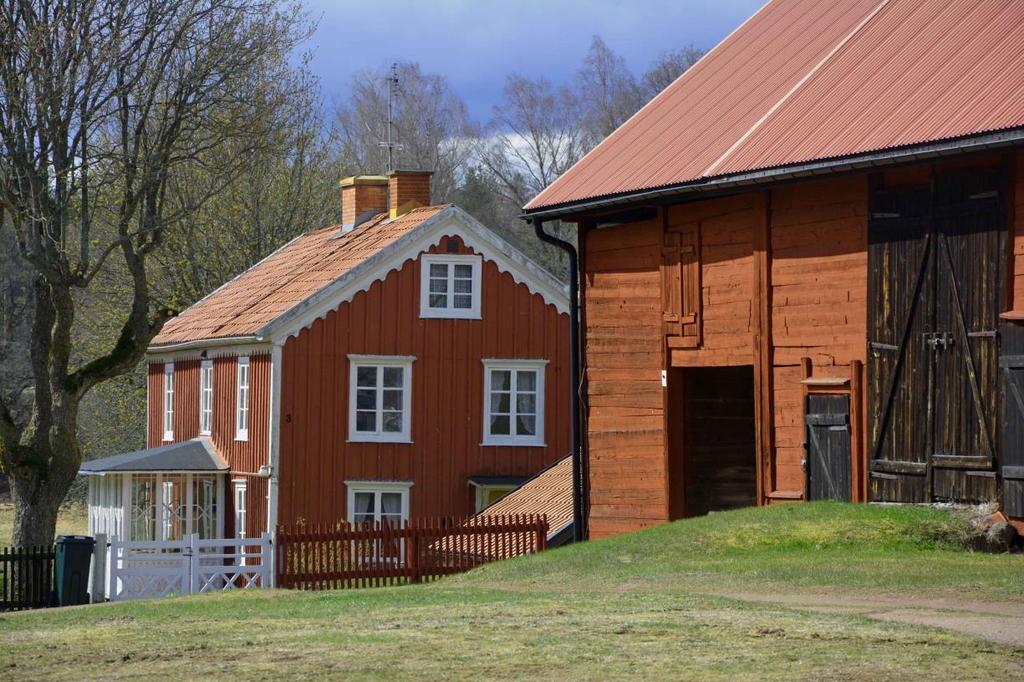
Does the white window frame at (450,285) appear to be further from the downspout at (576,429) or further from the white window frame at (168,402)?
the downspout at (576,429)

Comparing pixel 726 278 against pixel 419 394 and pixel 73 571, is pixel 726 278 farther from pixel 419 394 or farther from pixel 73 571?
pixel 419 394

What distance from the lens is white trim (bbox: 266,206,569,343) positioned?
112ft

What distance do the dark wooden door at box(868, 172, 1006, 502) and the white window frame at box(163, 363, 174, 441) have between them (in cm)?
2480

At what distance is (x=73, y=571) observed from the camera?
2656 cm

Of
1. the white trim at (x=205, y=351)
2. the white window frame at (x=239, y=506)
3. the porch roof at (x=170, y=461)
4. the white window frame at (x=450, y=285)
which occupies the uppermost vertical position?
the white window frame at (x=450, y=285)

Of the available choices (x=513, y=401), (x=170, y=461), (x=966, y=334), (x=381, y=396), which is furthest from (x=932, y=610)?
(x=170, y=461)

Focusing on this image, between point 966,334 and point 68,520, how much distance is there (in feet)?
134

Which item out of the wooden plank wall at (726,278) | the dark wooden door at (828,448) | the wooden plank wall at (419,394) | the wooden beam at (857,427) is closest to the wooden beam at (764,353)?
the wooden plank wall at (726,278)

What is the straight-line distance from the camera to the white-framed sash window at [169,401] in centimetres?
4134

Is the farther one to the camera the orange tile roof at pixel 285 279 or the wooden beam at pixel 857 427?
the orange tile roof at pixel 285 279

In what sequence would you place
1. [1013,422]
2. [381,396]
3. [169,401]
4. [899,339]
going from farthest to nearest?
[169,401]
[381,396]
[899,339]
[1013,422]

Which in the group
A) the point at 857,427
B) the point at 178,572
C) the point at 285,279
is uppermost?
the point at 285,279

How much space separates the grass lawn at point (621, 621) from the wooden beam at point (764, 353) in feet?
3.36

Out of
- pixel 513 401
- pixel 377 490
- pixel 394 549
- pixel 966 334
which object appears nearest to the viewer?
pixel 966 334
